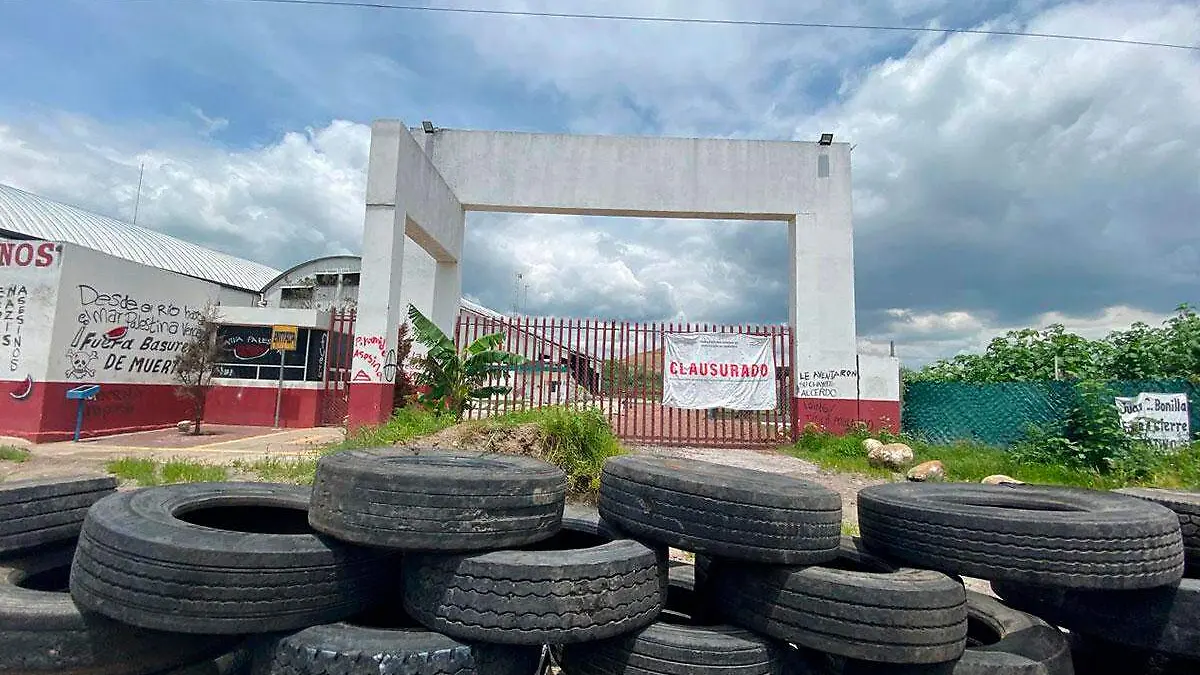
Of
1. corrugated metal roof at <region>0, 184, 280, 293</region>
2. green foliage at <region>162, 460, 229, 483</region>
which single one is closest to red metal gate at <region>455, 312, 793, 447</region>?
green foliage at <region>162, 460, 229, 483</region>

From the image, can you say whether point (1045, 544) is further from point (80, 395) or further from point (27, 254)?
point (27, 254)

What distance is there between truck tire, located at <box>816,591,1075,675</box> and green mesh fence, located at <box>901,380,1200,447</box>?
764 centimetres

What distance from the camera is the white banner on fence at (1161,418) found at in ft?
26.7

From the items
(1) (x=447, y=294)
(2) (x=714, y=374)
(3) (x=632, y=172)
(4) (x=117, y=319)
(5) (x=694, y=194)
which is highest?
(3) (x=632, y=172)

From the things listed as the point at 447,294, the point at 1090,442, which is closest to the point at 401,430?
the point at 447,294

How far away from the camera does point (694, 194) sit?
40.2ft

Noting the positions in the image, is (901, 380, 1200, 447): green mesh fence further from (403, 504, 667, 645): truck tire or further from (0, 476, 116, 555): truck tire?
(0, 476, 116, 555): truck tire

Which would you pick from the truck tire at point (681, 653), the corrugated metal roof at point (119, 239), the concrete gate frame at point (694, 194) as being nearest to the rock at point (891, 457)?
the concrete gate frame at point (694, 194)

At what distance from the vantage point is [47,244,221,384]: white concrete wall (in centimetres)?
937

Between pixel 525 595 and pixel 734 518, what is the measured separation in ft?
3.09

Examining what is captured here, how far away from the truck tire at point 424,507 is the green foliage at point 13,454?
842 centimetres

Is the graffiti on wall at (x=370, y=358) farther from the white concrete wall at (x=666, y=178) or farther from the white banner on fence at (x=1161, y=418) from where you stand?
the white banner on fence at (x=1161, y=418)

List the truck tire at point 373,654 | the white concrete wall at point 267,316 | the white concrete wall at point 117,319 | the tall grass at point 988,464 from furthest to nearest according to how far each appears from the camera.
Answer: the white concrete wall at point 267,316 → the white concrete wall at point 117,319 → the tall grass at point 988,464 → the truck tire at point 373,654

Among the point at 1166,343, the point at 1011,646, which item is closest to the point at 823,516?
the point at 1011,646
